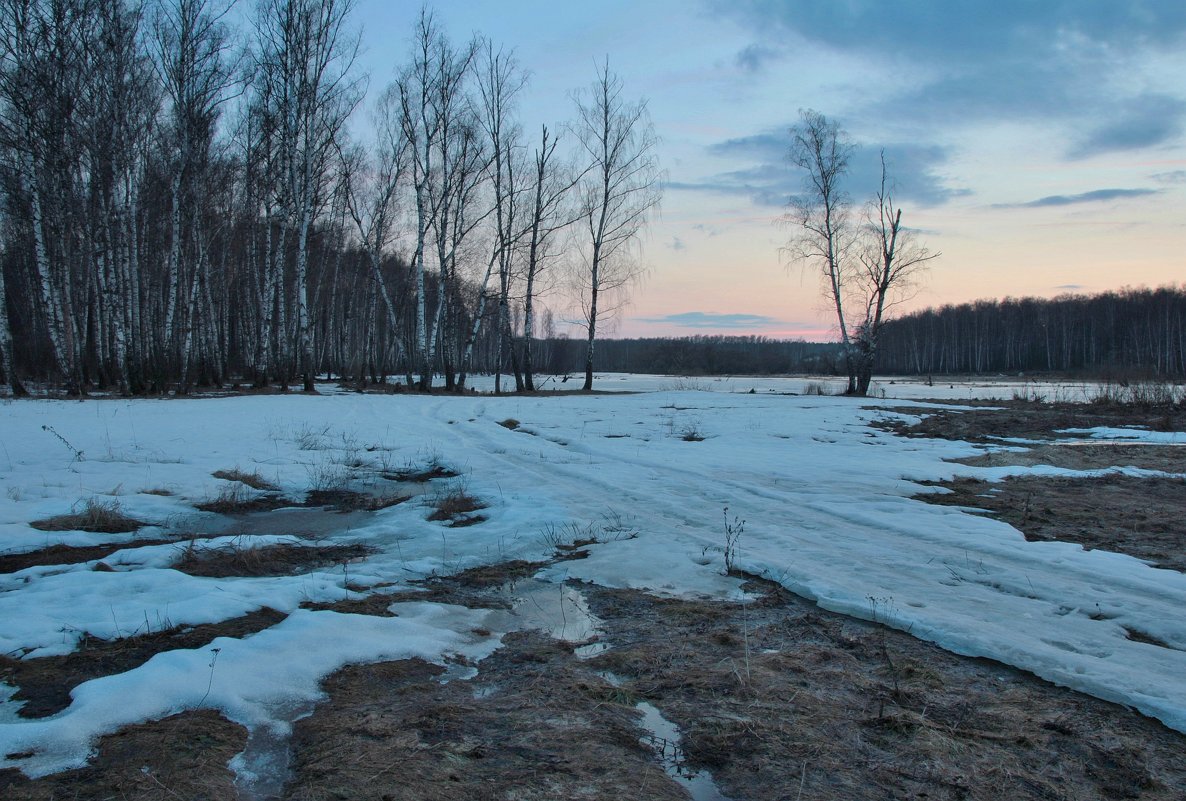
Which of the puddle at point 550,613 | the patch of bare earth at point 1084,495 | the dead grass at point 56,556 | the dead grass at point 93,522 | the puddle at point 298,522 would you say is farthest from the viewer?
the puddle at point 298,522

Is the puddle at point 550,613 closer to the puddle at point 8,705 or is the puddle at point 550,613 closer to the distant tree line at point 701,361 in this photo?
the puddle at point 8,705

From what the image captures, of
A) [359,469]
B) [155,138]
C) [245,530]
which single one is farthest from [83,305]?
[245,530]

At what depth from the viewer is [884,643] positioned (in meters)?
3.28

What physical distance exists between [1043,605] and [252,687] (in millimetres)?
4259

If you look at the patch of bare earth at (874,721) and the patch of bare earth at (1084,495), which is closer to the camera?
the patch of bare earth at (874,721)

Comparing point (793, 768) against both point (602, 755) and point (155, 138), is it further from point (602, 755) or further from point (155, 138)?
point (155, 138)

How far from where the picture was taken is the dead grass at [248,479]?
23.5 ft

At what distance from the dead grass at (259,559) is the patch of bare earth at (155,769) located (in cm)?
219

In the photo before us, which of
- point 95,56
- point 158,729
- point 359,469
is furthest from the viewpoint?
point 95,56

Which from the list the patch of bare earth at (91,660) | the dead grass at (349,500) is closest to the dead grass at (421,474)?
the dead grass at (349,500)

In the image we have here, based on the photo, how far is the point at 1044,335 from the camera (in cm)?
7519

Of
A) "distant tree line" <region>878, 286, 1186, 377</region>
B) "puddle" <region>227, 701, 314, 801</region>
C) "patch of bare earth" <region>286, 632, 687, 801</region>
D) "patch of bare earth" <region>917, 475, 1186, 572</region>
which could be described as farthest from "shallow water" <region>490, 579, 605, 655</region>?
"distant tree line" <region>878, 286, 1186, 377</region>

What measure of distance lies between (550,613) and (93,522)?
422 cm

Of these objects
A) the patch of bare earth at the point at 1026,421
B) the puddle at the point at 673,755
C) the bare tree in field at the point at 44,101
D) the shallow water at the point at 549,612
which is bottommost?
the shallow water at the point at 549,612
